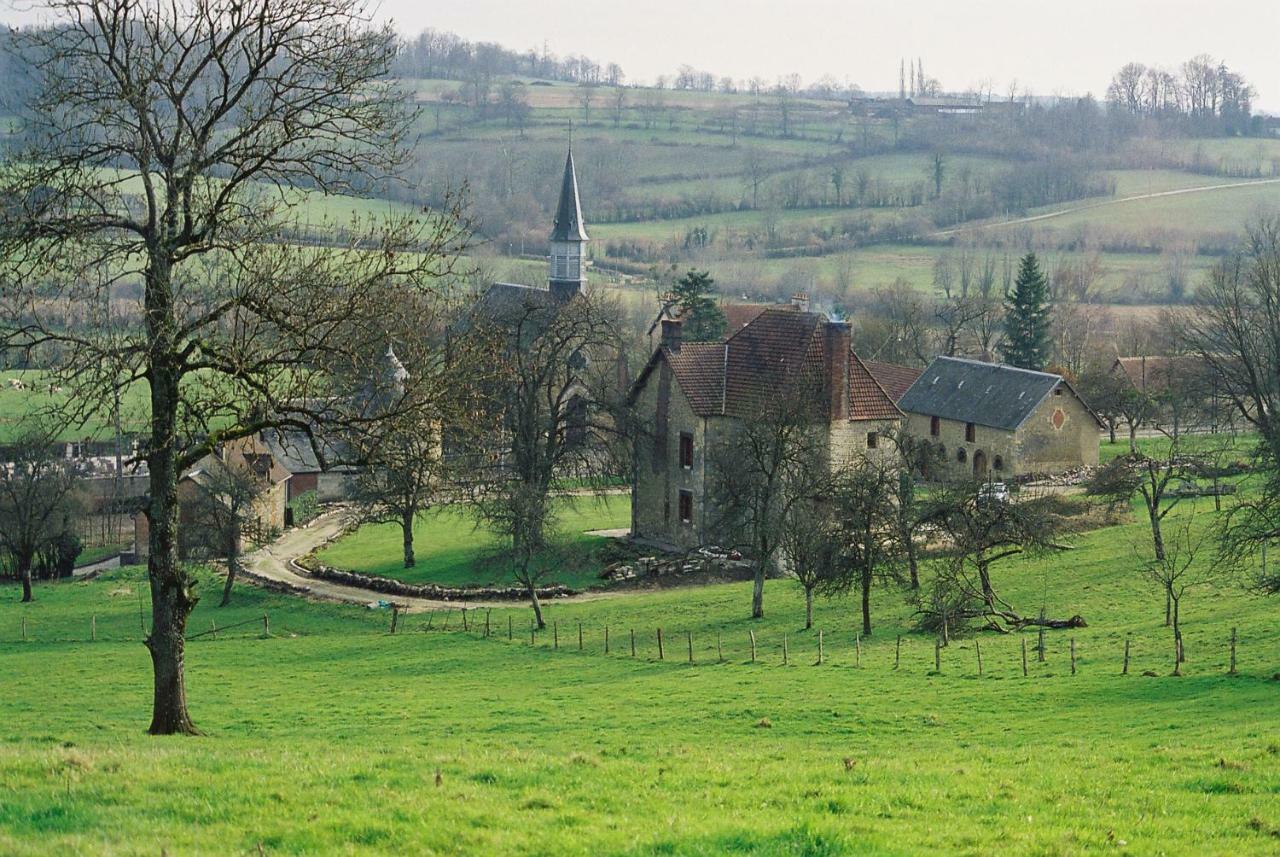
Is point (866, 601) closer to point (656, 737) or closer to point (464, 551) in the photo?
point (656, 737)

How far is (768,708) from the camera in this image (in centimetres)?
2628

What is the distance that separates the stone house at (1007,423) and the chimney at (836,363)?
17269mm

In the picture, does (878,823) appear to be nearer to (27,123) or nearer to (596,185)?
(27,123)

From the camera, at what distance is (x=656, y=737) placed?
22.9 meters

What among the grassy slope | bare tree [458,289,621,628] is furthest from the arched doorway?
the grassy slope

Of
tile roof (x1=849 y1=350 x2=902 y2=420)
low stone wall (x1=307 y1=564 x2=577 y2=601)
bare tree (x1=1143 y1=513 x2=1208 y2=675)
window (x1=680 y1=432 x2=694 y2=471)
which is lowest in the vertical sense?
low stone wall (x1=307 y1=564 x2=577 y2=601)

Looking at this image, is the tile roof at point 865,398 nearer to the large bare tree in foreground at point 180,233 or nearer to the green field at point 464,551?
the green field at point 464,551

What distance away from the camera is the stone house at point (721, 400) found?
2095 inches

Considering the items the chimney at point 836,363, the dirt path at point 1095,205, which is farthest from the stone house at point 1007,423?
the dirt path at point 1095,205

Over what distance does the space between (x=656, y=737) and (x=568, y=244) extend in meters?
76.0

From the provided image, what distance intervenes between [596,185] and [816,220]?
93.1 feet

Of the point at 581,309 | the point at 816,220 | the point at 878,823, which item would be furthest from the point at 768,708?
the point at 816,220

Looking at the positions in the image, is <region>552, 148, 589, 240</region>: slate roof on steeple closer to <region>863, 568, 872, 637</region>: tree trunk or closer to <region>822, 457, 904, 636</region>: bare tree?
<region>822, 457, 904, 636</region>: bare tree

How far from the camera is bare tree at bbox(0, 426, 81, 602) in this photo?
5369 centimetres
